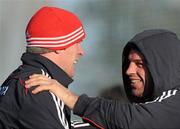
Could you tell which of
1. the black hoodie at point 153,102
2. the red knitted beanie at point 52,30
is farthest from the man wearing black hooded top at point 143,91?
the red knitted beanie at point 52,30

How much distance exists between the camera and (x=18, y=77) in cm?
113

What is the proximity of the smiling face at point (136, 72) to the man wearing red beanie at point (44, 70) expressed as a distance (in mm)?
271

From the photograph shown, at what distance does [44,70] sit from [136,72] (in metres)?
0.42

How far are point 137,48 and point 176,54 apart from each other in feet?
0.49

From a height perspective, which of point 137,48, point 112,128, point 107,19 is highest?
point 107,19

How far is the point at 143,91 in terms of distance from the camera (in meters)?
1.43

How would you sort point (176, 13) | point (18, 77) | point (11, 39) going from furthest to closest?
1. point (11, 39)
2. point (176, 13)
3. point (18, 77)

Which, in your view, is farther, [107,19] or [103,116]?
[107,19]

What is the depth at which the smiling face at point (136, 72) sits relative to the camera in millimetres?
1406

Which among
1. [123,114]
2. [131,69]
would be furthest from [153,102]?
[131,69]

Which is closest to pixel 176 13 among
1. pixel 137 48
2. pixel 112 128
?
pixel 137 48

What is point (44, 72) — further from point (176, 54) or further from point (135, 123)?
point (176, 54)

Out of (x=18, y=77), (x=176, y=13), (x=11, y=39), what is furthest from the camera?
(x=11, y=39)

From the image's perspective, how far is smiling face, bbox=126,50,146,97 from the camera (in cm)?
141
